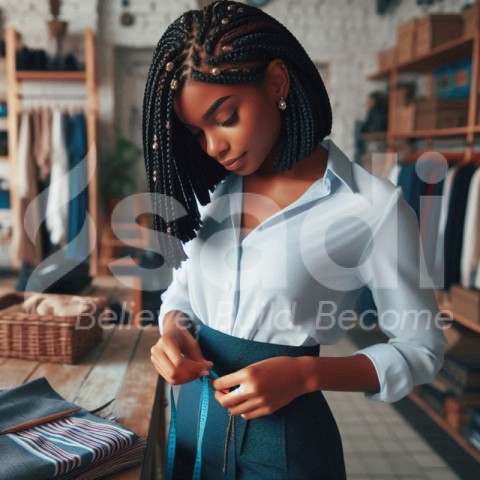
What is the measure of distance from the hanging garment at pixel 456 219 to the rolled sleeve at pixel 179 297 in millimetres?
2321

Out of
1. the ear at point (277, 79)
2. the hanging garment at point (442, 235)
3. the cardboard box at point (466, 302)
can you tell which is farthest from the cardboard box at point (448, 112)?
the ear at point (277, 79)

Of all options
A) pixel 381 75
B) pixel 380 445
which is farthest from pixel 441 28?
pixel 380 445

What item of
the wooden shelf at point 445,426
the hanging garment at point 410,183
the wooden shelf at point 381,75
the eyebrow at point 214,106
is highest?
the wooden shelf at point 381,75

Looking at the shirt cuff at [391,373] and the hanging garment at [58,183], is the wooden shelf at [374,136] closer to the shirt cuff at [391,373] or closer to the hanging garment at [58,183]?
the hanging garment at [58,183]

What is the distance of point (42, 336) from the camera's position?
1312 mm

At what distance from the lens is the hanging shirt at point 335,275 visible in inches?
32.0

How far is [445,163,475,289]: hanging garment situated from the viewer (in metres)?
2.98

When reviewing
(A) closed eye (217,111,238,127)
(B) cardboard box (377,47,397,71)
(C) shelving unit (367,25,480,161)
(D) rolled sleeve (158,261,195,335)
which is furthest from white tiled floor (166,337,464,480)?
(B) cardboard box (377,47,397,71)

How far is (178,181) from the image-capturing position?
3.02 feet

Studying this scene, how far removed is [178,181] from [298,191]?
205 mm

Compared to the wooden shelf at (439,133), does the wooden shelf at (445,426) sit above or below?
below

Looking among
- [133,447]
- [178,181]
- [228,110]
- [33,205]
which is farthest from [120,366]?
[33,205]

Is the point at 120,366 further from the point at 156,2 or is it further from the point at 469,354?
the point at 156,2

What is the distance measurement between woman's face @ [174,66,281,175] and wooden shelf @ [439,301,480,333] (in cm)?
235
